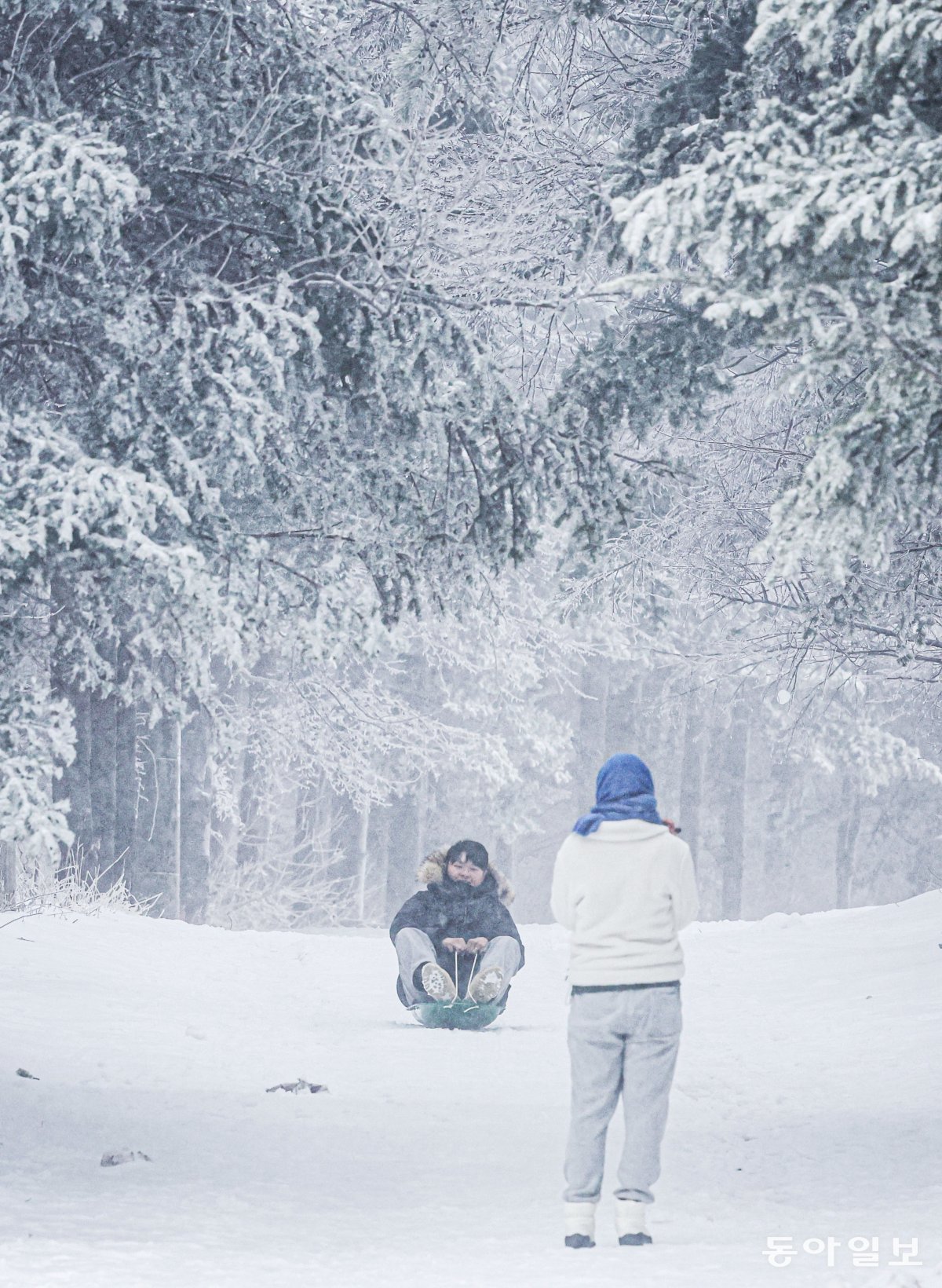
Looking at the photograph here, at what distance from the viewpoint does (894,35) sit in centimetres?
484

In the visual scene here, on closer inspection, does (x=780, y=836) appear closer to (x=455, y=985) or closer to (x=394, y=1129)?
(x=455, y=985)

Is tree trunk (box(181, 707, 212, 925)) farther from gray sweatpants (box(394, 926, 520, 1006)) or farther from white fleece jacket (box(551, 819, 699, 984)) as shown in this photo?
white fleece jacket (box(551, 819, 699, 984))

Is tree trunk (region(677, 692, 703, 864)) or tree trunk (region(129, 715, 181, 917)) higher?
tree trunk (region(677, 692, 703, 864))

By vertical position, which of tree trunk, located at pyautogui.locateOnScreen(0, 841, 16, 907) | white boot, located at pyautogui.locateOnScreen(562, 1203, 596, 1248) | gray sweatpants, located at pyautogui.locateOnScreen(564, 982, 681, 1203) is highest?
tree trunk, located at pyautogui.locateOnScreen(0, 841, 16, 907)

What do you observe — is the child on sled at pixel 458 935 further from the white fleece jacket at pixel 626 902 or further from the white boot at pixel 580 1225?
the white boot at pixel 580 1225

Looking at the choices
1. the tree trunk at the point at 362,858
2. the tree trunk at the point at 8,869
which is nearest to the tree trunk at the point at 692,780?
the tree trunk at the point at 362,858

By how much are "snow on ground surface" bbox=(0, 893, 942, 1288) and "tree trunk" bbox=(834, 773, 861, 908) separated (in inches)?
847

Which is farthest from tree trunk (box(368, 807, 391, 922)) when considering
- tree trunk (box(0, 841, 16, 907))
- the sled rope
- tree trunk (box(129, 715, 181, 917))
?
the sled rope

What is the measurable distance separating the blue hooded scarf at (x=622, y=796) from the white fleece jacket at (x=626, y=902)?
32mm

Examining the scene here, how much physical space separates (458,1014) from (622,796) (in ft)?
16.7

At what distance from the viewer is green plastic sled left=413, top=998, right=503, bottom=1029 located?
1009 cm

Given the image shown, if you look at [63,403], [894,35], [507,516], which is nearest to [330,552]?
[507,516]

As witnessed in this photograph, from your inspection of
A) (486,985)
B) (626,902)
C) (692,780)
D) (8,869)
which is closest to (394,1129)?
(626,902)

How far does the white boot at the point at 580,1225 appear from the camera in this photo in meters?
5.11
